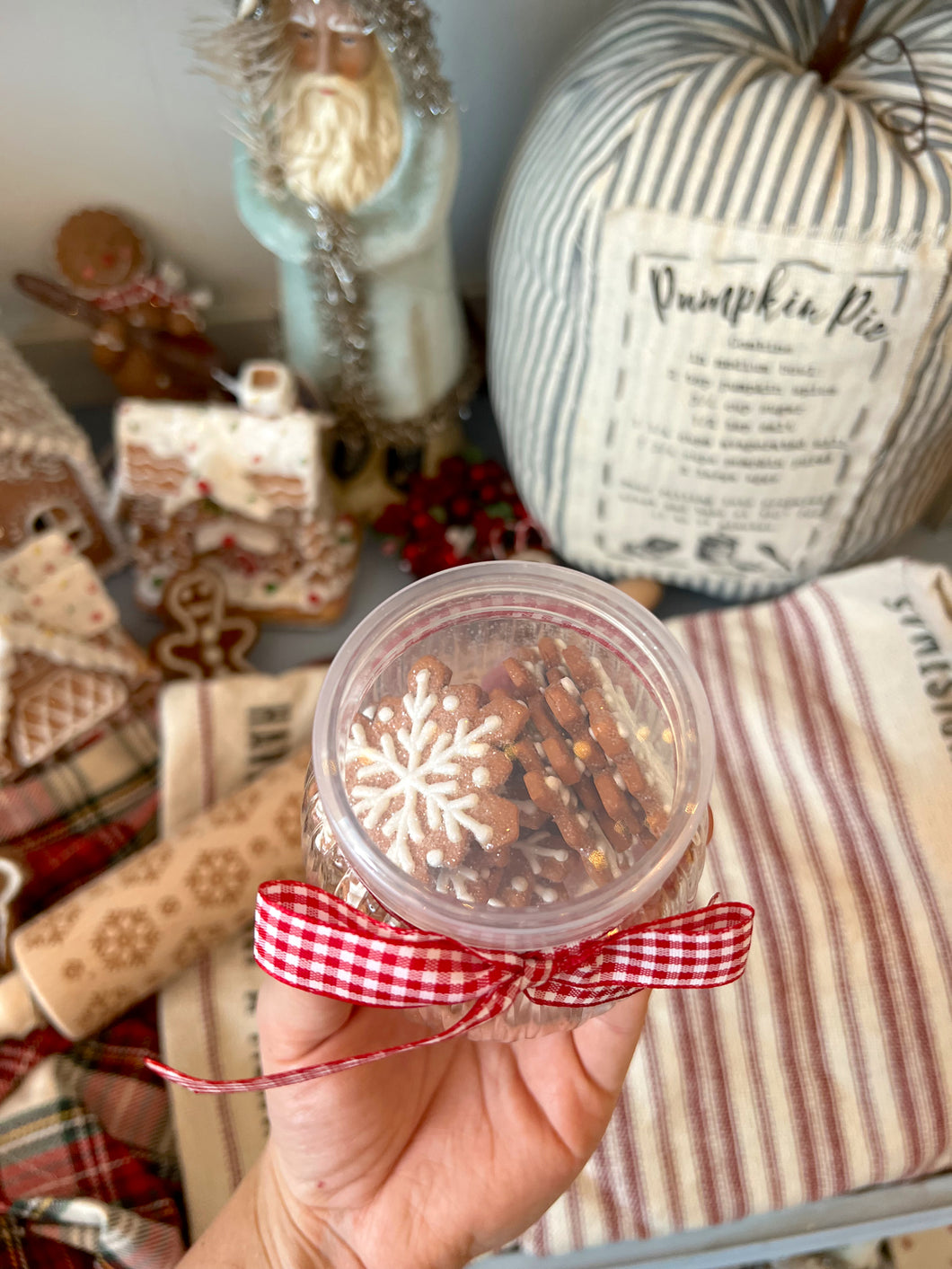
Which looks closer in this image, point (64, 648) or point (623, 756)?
point (623, 756)

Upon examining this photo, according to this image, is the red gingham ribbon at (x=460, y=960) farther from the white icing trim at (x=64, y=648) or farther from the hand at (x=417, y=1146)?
the white icing trim at (x=64, y=648)

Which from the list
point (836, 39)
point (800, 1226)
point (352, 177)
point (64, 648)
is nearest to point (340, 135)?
point (352, 177)

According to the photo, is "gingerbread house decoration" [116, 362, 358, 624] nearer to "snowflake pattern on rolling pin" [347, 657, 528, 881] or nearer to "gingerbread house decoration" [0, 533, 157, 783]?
"gingerbread house decoration" [0, 533, 157, 783]

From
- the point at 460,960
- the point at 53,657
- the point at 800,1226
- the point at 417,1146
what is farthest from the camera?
the point at 53,657

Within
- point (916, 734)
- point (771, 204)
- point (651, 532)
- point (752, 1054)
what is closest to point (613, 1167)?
point (752, 1054)

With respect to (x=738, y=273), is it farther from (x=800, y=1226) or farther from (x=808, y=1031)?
(x=800, y=1226)

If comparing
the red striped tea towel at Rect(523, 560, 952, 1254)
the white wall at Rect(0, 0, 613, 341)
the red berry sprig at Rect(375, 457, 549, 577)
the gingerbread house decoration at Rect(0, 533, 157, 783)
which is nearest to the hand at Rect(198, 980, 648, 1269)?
the red striped tea towel at Rect(523, 560, 952, 1254)
